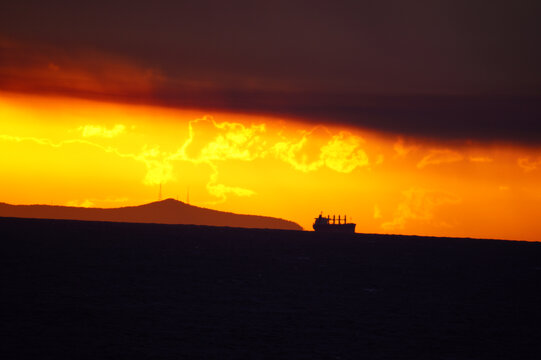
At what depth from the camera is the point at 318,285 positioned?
354 ft

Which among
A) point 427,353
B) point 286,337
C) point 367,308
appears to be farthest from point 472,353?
point 367,308

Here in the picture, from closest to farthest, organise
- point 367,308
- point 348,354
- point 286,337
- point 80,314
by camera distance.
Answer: point 348,354, point 286,337, point 80,314, point 367,308

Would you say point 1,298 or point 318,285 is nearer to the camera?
point 1,298

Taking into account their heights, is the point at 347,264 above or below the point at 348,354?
above

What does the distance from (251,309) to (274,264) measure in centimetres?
6397

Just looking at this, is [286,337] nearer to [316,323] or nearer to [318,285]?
[316,323]

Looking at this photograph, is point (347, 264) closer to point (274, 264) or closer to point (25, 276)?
point (274, 264)

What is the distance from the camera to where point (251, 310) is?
8050 cm

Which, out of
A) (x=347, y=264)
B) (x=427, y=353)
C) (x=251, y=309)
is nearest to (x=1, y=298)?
(x=251, y=309)

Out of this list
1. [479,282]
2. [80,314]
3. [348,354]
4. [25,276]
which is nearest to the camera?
[348,354]

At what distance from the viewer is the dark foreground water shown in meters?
61.2

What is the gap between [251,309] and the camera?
81.2 m

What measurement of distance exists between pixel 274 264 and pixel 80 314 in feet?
245

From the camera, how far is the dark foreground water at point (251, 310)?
61.2 meters
